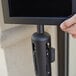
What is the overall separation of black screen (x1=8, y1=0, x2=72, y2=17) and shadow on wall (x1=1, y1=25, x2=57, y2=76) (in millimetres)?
163

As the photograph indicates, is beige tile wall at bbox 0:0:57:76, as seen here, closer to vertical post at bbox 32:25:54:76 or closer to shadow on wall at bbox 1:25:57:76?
shadow on wall at bbox 1:25:57:76

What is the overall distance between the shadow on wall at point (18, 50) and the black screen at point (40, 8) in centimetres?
16

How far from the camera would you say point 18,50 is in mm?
859

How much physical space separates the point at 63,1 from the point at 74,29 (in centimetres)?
10

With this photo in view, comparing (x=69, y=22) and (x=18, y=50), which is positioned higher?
(x=69, y=22)

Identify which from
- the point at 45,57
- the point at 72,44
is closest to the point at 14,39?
the point at 45,57

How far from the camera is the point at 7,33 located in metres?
0.77

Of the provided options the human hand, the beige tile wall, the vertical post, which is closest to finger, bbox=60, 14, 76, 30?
the human hand

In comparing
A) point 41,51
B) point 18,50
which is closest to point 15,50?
point 18,50

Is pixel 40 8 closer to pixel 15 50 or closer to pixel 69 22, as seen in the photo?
pixel 69 22

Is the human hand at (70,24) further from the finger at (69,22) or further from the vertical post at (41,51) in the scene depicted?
the vertical post at (41,51)

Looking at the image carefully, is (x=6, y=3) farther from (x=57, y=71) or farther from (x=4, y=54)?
(x=57, y=71)

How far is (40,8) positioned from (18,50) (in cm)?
32

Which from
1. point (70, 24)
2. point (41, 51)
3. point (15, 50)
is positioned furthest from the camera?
point (15, 50)
